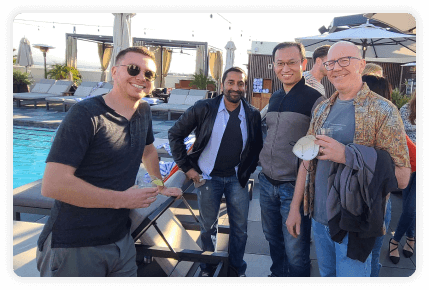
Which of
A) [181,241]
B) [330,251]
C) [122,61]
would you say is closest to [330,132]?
[330,251]

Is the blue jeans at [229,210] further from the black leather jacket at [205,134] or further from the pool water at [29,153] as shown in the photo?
the pool water at [29,153]

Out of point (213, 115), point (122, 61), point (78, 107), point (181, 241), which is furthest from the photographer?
point (181, 241)

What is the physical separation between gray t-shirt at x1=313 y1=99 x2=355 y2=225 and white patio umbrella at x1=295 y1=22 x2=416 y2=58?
4.88 m

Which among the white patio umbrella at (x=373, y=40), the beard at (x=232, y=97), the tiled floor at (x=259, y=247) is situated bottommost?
the tiled floor at (x=259, y=247)

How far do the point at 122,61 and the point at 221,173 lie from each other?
1406mm

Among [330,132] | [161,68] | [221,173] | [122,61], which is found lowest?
[221,173]

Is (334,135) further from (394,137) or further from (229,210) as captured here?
(229,210)

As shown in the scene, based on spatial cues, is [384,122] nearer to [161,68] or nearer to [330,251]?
[330,251]

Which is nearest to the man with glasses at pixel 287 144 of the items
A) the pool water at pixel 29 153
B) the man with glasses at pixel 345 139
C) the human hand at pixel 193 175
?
the man with glasses at pixel 345 139

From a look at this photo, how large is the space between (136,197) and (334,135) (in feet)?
3.88

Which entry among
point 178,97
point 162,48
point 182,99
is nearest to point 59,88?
point 178,97

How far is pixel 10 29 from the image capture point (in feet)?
4.97

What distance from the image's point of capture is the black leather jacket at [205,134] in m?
2.82

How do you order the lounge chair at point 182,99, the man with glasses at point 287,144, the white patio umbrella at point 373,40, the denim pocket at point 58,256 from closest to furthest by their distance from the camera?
the denim pocket at point 58,256
the man with glasses at point 287,144
the white patio umbrella at point 373,40
the lounge chair at point 182,99
